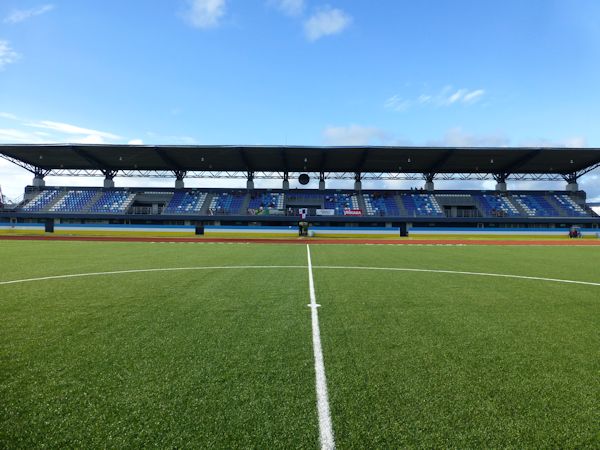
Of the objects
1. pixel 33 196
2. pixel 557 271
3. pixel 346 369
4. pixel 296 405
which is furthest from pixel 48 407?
pixel 33 196

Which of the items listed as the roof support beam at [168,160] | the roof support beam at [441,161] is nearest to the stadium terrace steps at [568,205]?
the roof support beam at [441,161]

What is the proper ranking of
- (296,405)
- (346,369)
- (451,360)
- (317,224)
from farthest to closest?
(317,224), (451,360), (346,369), (296,405)

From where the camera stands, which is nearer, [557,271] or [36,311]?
[36,311]

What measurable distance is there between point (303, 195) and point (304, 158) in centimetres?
825

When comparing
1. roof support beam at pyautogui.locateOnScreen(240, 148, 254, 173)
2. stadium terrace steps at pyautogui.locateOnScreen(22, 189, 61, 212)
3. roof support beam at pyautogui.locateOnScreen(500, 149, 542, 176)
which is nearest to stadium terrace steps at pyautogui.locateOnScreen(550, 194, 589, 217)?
roof support beam at pyautogui.locateOnScreen(500, 149, 542, 176)

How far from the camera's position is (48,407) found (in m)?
2.79

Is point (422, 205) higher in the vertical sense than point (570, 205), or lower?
higher

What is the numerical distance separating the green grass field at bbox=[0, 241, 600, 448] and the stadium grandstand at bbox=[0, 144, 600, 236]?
3633 centimetres

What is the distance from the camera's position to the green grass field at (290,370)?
251cm

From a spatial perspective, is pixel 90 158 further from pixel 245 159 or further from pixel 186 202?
pixel 245 159

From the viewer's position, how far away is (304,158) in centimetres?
4684

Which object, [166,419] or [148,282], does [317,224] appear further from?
A: [166,419]

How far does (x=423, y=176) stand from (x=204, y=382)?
54.3 metres

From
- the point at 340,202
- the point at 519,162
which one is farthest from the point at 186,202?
the point at 519,162
